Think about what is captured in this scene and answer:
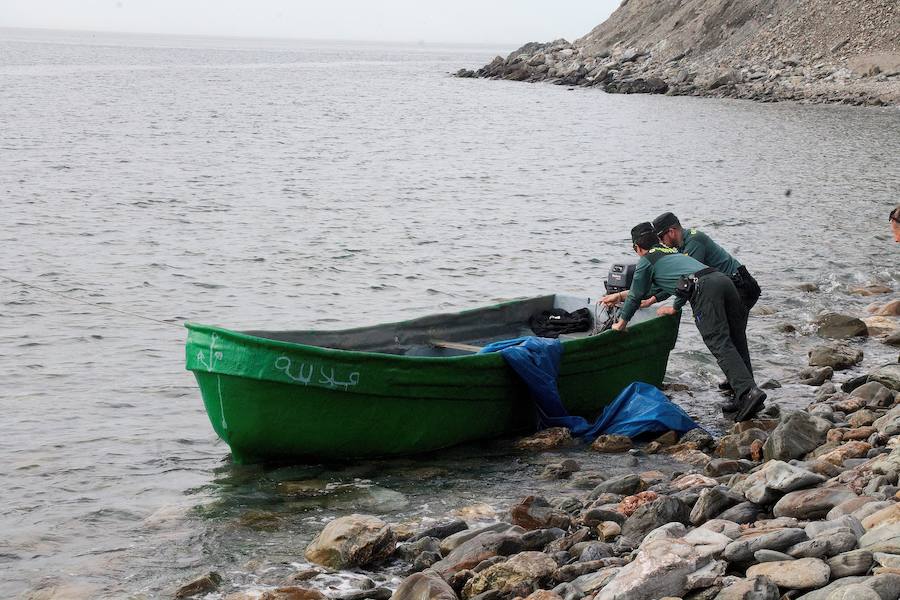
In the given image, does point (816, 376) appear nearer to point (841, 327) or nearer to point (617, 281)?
point (841, 327)

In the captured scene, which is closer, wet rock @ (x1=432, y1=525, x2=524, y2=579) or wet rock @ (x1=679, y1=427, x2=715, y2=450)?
wet rock @ (x1=432, y1=525, x2=524, y2=579)

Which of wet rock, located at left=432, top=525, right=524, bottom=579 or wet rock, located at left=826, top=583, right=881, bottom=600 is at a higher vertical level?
wet rock, located at left=826, top=583, right=881, bottom=600

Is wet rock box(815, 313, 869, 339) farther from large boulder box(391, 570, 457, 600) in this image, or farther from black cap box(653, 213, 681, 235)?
large boulder box(391, 570, 457, 600)

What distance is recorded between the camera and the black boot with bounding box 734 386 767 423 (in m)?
10.7

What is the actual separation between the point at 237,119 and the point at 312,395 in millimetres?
47201

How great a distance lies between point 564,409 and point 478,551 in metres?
3.74

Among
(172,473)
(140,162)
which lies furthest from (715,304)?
(140,162)

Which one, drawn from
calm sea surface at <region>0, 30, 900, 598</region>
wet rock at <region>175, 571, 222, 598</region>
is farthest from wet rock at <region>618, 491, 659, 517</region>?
wet rock at <region>175, 571, 222, 598</region>

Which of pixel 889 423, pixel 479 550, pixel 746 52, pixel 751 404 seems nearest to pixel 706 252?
pixel 751 404

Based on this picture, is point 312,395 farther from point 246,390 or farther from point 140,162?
point 140,162

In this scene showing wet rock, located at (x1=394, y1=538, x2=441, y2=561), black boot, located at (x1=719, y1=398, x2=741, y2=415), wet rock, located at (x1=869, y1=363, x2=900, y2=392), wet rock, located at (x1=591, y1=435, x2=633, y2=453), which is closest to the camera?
wet rock, located at (x1=394, y1=538, x2=441, y2=561)

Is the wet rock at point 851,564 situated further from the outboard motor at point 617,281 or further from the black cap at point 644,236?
the outboard motor at point 617,281

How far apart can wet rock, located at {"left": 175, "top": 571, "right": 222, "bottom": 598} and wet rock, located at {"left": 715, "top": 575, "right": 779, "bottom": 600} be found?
12.2 feet

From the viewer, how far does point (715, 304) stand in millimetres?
10641
